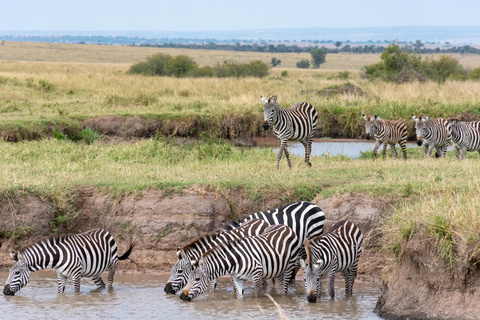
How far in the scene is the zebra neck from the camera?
363 inches

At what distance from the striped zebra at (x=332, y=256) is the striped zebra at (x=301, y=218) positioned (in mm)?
459

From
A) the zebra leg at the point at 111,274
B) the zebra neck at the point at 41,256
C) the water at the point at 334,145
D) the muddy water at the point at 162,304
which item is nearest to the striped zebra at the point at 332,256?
the muddy water at the point at 162,304

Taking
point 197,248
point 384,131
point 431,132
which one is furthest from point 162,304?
point 431,132

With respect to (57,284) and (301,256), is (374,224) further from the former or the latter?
(57,284)

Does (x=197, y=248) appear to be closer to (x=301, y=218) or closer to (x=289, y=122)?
(x=301, y=218)

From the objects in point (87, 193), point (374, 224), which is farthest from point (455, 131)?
point (87, 193)

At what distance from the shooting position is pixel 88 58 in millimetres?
79375

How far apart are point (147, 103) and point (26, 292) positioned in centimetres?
1366

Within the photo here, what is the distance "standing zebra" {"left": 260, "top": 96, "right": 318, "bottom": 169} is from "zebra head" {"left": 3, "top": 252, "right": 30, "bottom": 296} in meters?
5.93

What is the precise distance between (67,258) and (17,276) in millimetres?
695

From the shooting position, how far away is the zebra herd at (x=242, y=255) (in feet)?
28.9

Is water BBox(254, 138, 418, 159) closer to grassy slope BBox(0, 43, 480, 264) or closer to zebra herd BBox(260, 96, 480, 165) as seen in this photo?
grassy slope BBox(0, 43, 480, 264)

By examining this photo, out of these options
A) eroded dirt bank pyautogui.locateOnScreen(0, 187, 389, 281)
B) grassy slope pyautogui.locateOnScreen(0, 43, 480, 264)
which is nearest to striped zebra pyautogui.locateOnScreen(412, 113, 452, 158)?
grassy slope pyautogui.locateOnScreen(0, 43, 480, 264)

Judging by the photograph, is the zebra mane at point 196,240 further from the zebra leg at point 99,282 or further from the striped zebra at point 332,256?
the zebra leg at point 99,282
